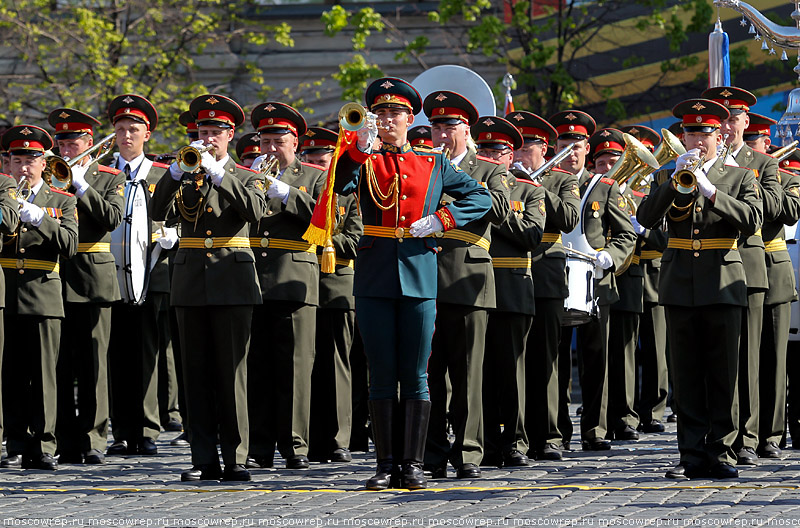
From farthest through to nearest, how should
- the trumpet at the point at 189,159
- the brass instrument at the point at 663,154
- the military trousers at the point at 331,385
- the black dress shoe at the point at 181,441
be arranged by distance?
the black dress shoe at the point at 181,441
the military trousers at the point at 331,385
the brass instrument at the point at 663,154
the trumpet at the point at 189,159

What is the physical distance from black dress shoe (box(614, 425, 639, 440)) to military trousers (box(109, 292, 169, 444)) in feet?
12.1

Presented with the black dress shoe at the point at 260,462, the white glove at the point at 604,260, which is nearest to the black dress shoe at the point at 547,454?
the white glove at the point at 604,260

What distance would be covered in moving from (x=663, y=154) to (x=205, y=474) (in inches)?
174

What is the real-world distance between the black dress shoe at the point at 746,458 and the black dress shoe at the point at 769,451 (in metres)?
0.50

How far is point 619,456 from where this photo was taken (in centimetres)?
1041

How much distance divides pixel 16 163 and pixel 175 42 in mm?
13071

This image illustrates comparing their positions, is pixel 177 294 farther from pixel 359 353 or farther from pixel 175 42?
pixel 175 42

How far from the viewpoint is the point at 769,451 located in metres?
9.98

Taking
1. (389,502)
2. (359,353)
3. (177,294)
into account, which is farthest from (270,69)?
(389,502)

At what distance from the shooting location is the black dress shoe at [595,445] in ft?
36.2

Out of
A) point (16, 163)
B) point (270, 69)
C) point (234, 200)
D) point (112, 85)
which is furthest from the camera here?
point (270, 69)

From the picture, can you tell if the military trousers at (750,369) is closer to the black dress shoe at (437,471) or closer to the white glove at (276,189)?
the black dress shoe at (437,471)

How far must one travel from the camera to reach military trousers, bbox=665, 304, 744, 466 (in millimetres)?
8750

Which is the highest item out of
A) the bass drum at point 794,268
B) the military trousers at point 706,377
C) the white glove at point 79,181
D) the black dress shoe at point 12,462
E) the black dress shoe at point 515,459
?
the white glove at point 79,181
